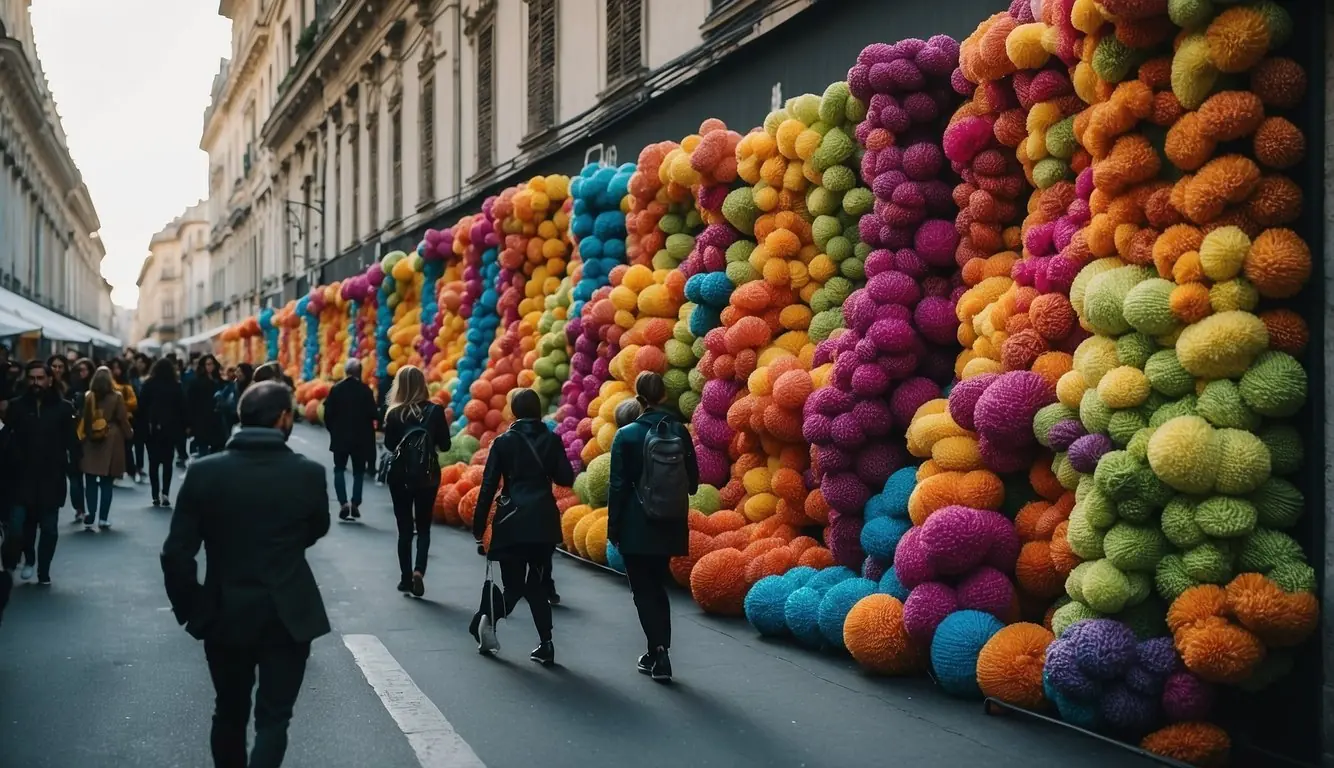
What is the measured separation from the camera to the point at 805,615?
325 inches

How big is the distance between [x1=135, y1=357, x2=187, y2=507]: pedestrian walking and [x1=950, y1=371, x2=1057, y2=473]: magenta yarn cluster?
1114cm

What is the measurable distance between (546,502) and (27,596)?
174 inches

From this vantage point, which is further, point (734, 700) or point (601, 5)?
point (601, 5)

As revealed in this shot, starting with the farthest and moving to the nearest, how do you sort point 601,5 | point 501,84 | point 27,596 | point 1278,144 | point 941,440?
point 501,84 < point 601,5 < point 27,596 < point 941,440 < point 1278,144

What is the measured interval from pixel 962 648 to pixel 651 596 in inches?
67.1

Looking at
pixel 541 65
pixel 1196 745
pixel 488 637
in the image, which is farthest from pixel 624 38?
pixel 1196 745

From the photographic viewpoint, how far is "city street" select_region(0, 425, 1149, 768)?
6.08m

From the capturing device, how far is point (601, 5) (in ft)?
57.0

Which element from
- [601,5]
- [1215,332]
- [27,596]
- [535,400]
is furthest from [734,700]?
[601,5]

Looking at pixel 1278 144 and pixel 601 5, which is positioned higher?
pixel 601 5

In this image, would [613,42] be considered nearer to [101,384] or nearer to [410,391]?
[101,384]

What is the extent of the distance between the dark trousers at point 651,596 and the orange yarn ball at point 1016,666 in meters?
1.75

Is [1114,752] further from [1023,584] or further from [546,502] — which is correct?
[546,502]

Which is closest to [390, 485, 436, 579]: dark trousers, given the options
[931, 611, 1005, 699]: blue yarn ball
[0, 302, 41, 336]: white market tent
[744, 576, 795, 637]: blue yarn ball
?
[744, 576, 795, 637]: blue yarn ball
